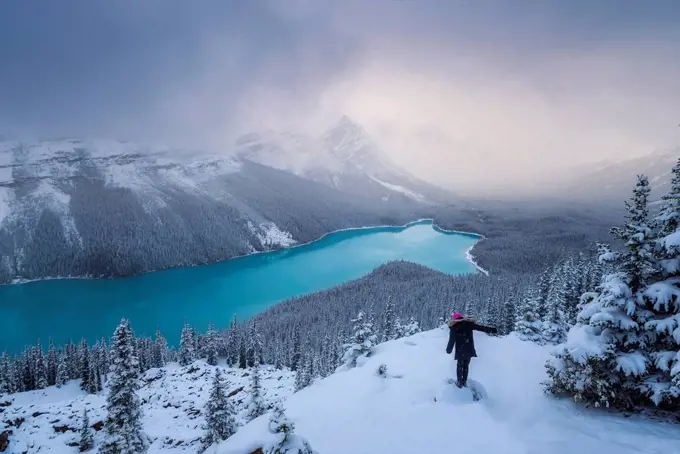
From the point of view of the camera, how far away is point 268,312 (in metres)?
121

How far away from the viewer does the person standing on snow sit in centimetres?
1188

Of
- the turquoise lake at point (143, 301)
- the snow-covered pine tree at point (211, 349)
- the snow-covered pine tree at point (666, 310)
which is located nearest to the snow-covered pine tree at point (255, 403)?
the snow-covered pine tree at point (666, 310)

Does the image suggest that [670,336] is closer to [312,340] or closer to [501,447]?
[501,447]

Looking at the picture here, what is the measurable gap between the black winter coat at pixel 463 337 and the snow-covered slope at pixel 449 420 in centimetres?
126

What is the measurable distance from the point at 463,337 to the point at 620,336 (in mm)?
4553

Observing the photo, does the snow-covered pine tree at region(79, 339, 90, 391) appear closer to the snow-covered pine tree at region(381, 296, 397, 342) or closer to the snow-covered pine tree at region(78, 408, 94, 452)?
the snow-covered pine tree at region(78, 408, 94, 452)

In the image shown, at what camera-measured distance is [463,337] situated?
12.1 meters

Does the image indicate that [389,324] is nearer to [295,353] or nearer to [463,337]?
[463,337]

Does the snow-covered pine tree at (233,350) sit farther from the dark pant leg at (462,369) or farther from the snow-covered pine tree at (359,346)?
the dark pant leg at (462,369)

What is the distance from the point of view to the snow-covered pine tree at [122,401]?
22547 millimetres

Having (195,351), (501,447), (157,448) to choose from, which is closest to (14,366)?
(195,351)

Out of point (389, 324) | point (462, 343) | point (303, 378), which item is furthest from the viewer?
point (389, 324)

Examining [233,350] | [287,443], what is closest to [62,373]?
[233,350]

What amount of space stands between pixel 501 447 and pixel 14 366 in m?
93.7
